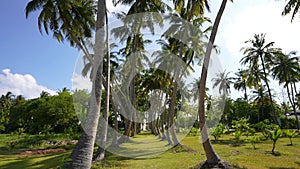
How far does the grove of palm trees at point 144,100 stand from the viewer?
33.3 ft

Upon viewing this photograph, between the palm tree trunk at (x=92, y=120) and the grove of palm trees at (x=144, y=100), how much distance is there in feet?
0.11

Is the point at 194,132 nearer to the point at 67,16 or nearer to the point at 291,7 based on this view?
the point at 291,7

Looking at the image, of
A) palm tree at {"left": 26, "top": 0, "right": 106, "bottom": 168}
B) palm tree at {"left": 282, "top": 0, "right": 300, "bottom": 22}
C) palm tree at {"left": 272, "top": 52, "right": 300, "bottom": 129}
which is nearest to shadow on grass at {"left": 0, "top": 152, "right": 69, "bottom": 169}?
palm tree at {"left": 26, "top": 0, "right": 106, "bottom": 168}

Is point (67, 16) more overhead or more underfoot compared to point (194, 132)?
more overhead

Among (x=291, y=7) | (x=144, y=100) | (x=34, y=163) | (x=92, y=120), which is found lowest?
(x=34, y=163)

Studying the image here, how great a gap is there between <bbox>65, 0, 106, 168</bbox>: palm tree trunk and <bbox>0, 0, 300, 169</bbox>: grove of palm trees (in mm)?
33

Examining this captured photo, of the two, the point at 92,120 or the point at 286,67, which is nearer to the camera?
the point at 92,120

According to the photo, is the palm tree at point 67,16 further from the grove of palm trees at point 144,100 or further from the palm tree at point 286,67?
the palm tree at point 286,67

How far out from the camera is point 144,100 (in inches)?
1706

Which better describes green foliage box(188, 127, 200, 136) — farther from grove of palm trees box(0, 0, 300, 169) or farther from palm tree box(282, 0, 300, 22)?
palm tree box(282, 0, 300, 22)

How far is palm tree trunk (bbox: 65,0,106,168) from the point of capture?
24.3 ft

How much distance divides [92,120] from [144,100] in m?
35.3

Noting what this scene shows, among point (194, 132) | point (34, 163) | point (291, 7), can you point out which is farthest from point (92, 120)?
point (194, 132)

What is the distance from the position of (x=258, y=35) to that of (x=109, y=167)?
26.7 m
